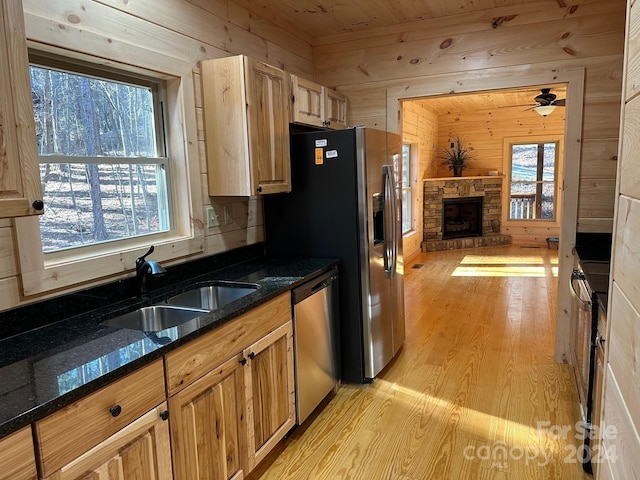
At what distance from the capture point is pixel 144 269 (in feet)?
6.70

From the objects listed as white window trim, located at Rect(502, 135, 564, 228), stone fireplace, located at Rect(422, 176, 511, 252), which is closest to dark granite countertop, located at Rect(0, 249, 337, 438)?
stone fireplace, located at Rect(422, 176, 511, 252)

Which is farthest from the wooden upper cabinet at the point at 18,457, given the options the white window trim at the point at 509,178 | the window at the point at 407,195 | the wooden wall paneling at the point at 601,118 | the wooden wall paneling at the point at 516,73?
Answer: the white window trim at the point at 509,178

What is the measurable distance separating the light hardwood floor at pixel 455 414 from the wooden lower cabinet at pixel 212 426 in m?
0.37

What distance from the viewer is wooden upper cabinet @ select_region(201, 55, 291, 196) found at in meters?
2.39

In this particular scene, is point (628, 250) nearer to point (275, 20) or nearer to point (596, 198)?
point (596, 198)

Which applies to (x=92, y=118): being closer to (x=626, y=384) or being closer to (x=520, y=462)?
(x=626, y=384)

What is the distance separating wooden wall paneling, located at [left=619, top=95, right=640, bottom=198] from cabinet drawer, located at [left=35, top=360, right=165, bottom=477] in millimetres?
1433

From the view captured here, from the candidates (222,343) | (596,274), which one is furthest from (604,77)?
(222,343)

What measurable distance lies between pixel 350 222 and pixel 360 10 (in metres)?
1.53

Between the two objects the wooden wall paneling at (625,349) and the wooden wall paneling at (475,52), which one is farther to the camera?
the wooden wall paneling at (475,52)

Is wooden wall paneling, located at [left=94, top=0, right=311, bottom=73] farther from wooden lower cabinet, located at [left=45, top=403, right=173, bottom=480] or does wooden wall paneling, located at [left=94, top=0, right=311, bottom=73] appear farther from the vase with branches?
the vase with branches

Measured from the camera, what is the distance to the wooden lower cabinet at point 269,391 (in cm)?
200

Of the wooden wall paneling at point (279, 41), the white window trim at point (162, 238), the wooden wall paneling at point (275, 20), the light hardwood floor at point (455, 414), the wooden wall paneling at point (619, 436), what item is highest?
the wooden wall paneling at point (275, 20)

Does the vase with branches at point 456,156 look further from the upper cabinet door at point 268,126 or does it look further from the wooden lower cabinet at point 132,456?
the wooden lower cabinet at point 132,456
